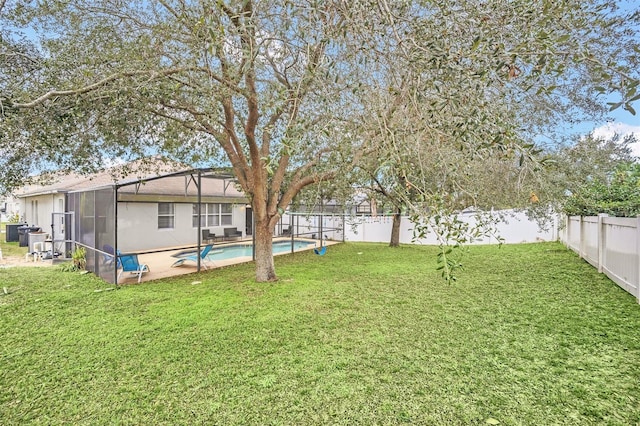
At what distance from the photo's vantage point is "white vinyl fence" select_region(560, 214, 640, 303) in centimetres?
574

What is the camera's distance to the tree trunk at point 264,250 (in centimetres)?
776

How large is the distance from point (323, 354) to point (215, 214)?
604 inches

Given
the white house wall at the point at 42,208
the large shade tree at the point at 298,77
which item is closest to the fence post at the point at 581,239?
the large shade tree at the point at 298,77

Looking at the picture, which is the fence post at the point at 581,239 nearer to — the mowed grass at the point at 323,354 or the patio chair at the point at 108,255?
the mowed grass at the point at 323,354

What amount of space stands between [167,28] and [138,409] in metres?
5.02

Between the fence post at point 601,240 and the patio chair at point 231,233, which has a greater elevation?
the fence post at point 601,240

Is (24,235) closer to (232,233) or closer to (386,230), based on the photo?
(232,233)

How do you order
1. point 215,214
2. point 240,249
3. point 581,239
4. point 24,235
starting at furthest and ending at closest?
1. point 215,214
2. point 240,249
3. point 24,235
4. point 581,239

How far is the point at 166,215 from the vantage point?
15836mm

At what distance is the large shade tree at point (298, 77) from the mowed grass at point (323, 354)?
1.94 meters

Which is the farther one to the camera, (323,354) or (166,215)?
(166,215)

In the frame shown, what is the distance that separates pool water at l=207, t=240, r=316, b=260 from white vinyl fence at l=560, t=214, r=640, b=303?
1109 cm

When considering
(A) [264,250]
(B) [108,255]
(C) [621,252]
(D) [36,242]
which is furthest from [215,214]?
(C) [621,252]

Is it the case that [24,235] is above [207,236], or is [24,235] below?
above
